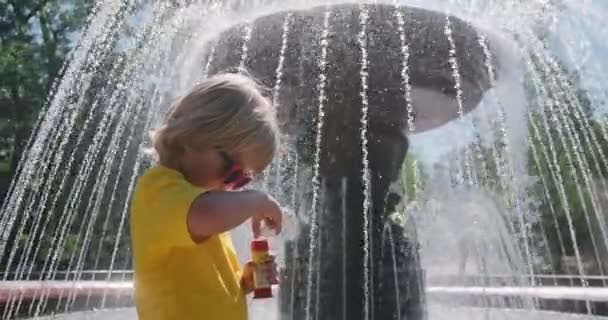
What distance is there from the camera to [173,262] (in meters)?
1.83

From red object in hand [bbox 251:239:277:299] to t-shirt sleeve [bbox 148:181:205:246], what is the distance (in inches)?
6.6

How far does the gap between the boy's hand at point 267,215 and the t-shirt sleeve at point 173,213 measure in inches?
4.8

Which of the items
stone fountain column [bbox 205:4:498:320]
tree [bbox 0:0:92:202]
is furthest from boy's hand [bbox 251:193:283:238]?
tree [bbox 0:0:92:202]

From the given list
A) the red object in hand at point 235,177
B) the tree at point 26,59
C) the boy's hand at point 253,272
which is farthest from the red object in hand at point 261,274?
the tree at point 26,59

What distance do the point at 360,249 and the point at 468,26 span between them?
4.85 ft

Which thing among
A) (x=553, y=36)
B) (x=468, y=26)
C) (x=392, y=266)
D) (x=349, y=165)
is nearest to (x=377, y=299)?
(x=392, y=266)

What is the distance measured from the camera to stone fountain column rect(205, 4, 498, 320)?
5312mm

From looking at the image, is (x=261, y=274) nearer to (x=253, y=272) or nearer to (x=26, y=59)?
(x=253, y=272)

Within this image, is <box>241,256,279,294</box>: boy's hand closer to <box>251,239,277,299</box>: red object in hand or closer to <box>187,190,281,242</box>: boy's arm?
<box>251,239,277,299</box>: red object in hand

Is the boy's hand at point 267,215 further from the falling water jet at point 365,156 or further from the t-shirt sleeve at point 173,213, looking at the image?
the falling water jet at point 365,156

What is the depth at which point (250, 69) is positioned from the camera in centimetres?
558

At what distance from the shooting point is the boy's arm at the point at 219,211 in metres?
1.75

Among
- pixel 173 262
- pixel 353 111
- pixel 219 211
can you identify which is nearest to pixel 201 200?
pixel 219 211

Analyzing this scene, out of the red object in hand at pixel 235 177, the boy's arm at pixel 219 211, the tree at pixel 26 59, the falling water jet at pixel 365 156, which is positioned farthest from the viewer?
the tree at pixel 26 59
